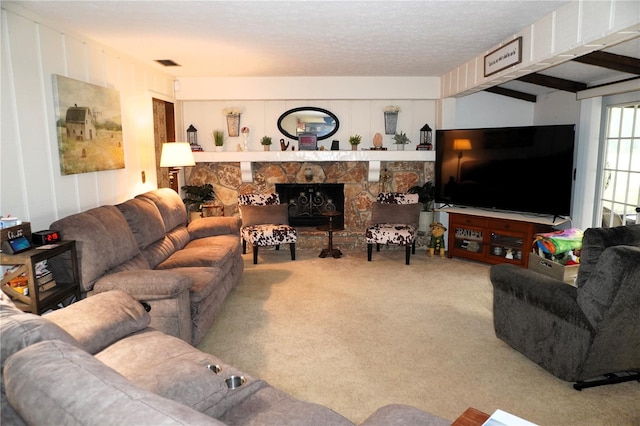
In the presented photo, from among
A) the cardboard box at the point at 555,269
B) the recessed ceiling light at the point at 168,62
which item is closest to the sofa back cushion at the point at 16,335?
the cardboard box at the point at 555,269

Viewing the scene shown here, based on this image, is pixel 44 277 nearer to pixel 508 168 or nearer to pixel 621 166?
pixel 508 168

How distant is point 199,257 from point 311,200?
2932mm

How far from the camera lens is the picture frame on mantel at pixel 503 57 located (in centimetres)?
354

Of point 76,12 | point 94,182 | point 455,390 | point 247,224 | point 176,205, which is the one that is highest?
point 76,12

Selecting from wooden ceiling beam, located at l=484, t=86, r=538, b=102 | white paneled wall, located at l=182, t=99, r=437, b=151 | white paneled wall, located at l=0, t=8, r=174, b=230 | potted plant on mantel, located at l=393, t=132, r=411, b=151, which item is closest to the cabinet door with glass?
potted plant on mantel, located at l=393, t=132, r=411, b=151

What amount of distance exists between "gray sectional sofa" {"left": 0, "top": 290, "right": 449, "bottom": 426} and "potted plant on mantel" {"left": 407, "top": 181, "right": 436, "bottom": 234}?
173 inches

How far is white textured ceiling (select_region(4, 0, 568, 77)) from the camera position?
2.90 m

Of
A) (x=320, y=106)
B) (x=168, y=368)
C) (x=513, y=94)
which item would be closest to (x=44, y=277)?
(x=168, y=368)

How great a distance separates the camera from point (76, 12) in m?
2.99

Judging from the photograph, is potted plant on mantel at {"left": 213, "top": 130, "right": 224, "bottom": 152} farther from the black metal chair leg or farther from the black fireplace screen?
the black metal chair leg

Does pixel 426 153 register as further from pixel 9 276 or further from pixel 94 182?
pixel 9 276

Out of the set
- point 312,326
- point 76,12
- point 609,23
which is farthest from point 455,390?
point 76,12

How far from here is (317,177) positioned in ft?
20.8

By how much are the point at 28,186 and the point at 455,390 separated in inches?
120
